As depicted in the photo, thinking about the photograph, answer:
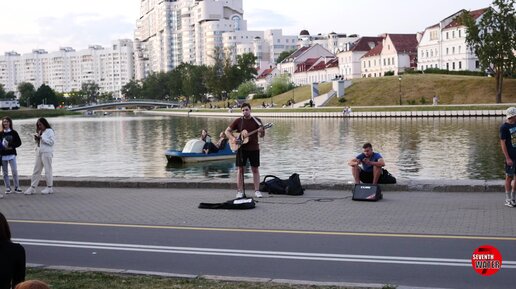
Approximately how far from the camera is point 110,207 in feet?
48.9

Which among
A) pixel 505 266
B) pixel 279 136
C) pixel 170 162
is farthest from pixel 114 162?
pixel 505 266

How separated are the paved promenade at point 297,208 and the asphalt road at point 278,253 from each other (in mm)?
707

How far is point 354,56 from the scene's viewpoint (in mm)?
151125

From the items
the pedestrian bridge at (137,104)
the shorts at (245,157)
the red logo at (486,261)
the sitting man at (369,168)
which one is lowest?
the red logo at (486,261)

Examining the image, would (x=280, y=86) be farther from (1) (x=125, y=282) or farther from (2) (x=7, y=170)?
(1) (x=125, y=282)

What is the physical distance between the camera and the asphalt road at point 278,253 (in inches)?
335

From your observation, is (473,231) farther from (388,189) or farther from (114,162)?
(114,162)

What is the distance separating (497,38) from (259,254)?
260ft

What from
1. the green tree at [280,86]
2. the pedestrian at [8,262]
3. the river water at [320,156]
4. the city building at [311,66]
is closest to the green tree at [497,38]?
the river water at [320,156]

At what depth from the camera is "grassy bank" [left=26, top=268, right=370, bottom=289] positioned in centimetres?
805

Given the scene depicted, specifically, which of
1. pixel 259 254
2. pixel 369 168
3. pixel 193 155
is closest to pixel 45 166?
pixel 369 168

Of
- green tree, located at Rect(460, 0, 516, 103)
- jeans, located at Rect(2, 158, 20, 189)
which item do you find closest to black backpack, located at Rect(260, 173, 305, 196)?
jeans, located at Rect(2, 158, 20, 189)

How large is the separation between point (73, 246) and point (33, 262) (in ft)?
3.68

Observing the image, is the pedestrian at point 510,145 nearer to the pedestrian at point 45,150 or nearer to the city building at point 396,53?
the pedestrian at point 45,150
